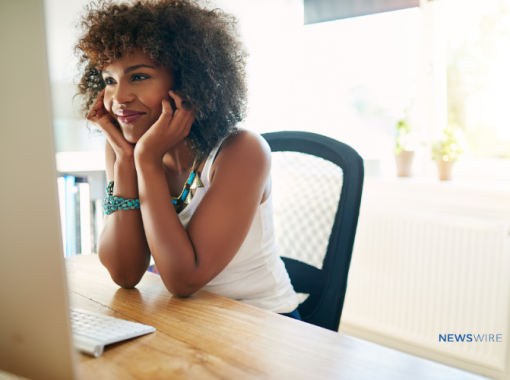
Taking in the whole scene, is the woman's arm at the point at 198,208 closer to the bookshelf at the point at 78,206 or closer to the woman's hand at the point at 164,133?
the woman's hand at the point at 164,133

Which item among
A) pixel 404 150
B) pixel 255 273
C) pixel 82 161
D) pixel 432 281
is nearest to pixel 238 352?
pixel 255 273

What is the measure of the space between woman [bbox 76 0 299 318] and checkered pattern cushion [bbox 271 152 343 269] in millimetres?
102

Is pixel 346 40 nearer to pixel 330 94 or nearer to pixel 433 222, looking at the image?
pixel 330 94

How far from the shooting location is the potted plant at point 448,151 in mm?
2057

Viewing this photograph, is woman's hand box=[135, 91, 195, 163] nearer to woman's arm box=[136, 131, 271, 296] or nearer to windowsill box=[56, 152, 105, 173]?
woman's arm box=[136, 131, 271, 296]

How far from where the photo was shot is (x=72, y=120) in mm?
1726

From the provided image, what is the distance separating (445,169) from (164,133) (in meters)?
1.57

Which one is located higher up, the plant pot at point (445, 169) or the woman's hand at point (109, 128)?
the woman's hand at point (109, 128)

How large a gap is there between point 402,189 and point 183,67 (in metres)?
1.39

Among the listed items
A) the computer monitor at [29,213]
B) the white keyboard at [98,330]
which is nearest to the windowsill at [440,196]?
the white keyboard at [98,330]

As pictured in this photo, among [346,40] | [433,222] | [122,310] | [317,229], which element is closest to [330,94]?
[346,40]

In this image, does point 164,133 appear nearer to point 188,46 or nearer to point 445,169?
point 188,46

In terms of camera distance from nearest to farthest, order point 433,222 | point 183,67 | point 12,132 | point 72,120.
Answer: point 12,132
point 183,67
point 72,120
point 433,222

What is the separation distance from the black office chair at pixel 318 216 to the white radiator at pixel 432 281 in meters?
0.90
